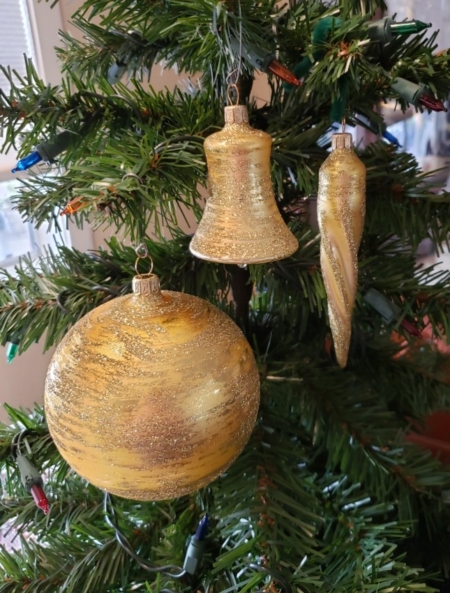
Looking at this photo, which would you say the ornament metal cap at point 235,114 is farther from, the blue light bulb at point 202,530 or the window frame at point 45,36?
the window frame at point 45,36

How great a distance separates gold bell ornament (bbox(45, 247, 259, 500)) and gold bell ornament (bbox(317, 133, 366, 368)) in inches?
2.9

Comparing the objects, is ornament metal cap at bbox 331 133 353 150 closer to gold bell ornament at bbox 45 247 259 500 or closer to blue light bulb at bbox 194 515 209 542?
gold bell ornament at bbox 45 247 259 500

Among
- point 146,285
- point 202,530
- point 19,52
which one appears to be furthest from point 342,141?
point 19,52

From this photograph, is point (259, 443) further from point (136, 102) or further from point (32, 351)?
point (32, 351)

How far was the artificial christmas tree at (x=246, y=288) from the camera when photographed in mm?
362

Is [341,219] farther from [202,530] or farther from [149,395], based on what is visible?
[202,530]

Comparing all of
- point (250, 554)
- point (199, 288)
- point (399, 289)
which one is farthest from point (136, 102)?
point (250, 554)

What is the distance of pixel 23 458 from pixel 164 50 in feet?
1.22

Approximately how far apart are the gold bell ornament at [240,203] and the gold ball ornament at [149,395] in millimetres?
50

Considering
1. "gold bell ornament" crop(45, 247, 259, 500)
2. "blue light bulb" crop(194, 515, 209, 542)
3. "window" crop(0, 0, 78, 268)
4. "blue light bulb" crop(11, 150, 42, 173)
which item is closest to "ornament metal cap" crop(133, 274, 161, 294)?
"gold bell ornament" crop(45, 247, 259, 500)

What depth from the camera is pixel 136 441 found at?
319mm

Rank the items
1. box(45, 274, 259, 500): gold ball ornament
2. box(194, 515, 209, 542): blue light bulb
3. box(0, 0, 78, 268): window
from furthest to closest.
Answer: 1. box(0, 0, 78, 268): window
2. box(194, 515, 209, 542): blue light bulb
3. box(45, 274, 259, 500): gold ball ornament

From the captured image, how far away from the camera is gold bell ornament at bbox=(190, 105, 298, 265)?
33 centimetres

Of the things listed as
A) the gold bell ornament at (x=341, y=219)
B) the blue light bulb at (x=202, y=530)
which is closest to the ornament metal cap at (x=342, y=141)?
the gold bell ornament at (x=341, y=219)
